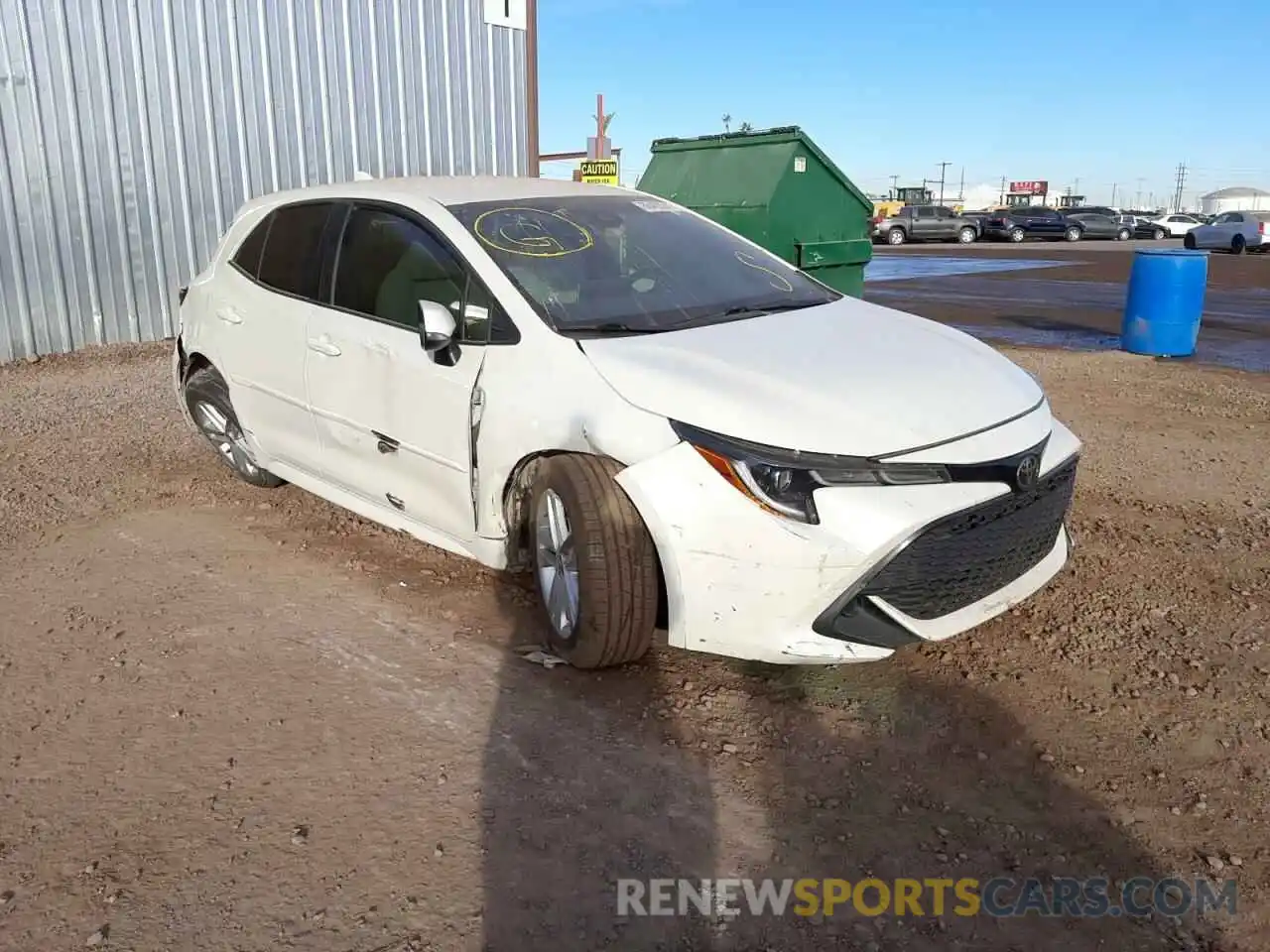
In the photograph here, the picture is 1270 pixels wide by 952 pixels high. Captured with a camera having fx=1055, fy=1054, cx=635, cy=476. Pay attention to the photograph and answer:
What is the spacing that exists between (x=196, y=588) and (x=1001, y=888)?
10.6 ft

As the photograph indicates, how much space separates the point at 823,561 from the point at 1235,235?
33968 mm

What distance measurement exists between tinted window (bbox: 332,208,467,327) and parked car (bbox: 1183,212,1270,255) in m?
33.2

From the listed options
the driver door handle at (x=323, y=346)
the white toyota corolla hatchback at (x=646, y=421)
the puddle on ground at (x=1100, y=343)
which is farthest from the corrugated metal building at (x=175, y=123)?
the driver door handle at (x=323, y=346)

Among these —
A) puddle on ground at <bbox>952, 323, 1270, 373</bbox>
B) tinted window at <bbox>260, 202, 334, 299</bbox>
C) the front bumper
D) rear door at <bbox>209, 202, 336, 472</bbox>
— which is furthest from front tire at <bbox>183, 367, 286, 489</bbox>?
puddle on ground at <bbox>952, 323, 1270, 373</bbox>

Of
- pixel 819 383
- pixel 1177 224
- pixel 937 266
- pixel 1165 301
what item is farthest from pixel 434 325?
pixel 1177 224

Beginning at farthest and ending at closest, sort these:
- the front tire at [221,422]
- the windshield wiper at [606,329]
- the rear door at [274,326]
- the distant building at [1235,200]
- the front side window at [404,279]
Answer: the distant building at [1235,200], the front tire at [221,422], the rear door at [274,326], the front side window at [404,279], the windshield wiper at [606,329]

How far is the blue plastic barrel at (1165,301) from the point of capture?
30.3 ft

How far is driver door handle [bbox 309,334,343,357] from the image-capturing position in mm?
4230

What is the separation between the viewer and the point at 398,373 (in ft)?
12.8

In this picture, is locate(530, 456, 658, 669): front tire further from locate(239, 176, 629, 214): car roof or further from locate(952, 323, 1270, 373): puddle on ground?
locate(952, 323, 1270, 373): puddle on ground

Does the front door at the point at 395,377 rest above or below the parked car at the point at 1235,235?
above

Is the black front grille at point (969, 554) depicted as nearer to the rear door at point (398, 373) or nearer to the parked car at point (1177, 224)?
the rear door at point (398, 373)

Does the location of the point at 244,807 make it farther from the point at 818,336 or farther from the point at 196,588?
the point at 818,336

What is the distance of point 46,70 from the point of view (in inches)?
365
